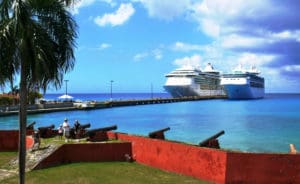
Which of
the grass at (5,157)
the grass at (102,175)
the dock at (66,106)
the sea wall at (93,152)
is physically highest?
the dock at (66,106)

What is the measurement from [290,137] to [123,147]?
2301 cm

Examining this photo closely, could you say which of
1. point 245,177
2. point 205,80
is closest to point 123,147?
point 245,177

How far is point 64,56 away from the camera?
967 cm

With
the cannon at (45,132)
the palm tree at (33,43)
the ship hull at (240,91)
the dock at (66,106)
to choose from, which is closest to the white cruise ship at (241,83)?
the ship hull at (240,91)

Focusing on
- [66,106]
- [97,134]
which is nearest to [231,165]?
[97,134]

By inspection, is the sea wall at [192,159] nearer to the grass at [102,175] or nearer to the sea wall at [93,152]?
the sea wall at [93,152]

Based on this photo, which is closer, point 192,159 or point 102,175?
point 192,159

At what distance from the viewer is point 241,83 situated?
126 m

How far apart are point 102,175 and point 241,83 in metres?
114

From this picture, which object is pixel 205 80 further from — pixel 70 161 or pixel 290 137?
pixel 70 161

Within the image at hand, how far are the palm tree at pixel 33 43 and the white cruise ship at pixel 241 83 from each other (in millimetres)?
117683

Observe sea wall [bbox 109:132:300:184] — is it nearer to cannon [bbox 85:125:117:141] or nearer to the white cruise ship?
cannon [bbox 85:125:117:141]

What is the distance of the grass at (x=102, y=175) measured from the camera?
588 inches

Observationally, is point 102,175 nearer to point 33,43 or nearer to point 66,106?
point 33,43
